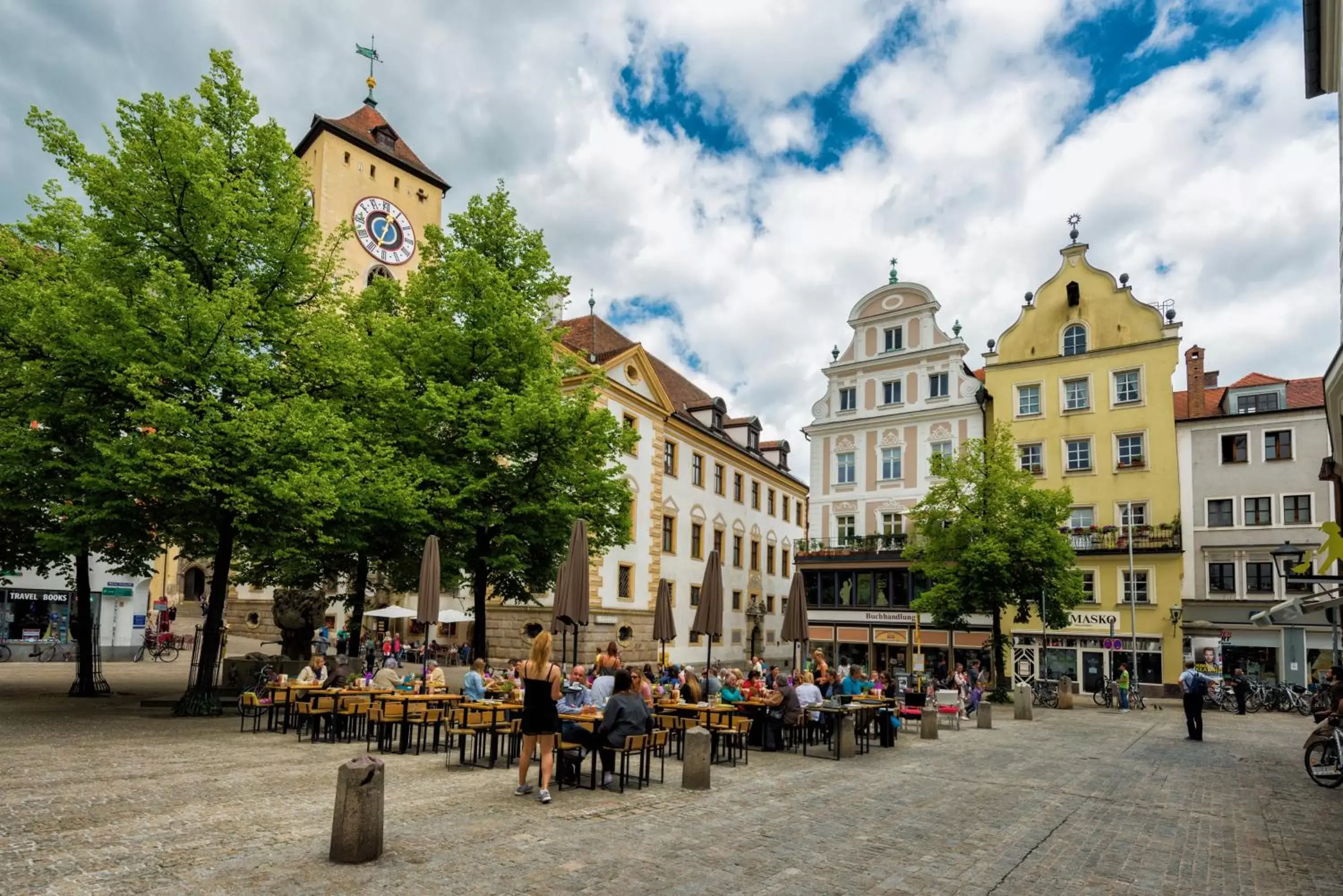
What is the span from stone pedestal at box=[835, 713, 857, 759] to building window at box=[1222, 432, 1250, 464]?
90.1 ft

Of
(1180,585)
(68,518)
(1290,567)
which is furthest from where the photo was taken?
(1180,585)

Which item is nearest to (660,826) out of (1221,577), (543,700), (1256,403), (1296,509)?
(543,700)

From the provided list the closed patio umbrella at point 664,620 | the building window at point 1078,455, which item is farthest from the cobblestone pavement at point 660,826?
the building window at point 1078,455

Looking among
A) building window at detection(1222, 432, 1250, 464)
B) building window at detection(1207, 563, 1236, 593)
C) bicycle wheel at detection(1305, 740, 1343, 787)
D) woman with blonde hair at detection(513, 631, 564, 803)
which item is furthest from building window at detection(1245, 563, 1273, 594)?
woman with blonde hair at detection(513, 631, 564, 803)

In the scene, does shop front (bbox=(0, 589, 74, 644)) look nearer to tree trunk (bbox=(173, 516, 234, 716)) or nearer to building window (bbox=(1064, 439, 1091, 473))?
tree trunk (bbox=(173, 516, 234, 716))

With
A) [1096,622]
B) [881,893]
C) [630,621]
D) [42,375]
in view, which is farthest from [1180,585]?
[42,375]

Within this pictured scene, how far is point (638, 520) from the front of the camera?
125ft

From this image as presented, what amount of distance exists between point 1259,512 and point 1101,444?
6120 mm

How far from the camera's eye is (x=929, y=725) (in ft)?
59.5

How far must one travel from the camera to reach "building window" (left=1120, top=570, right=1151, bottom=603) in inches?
1336

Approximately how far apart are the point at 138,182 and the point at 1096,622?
1375 inches

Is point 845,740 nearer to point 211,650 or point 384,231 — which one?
Answer: point 211,650

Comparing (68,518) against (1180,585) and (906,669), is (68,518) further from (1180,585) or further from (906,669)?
(1180,585)

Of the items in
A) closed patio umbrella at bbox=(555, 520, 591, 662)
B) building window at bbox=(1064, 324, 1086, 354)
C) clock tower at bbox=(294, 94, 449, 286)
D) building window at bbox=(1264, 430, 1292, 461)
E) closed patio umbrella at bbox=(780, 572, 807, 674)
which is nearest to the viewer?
closed patio umbrella at bbox=(555, 520, 591, 662)
